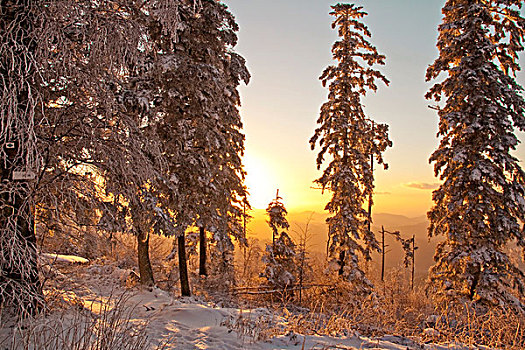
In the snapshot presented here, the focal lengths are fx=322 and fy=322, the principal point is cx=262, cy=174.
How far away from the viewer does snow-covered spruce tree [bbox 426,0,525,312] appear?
10930 mm

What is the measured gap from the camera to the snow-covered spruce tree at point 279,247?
15125 millimetres

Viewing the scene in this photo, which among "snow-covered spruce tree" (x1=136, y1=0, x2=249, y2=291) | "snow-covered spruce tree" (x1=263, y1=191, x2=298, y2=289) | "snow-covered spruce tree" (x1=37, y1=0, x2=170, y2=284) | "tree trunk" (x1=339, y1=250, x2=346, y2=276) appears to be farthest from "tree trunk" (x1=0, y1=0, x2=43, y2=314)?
"tree trunk" (x1=339, y1=250, x2=346, y2=276)

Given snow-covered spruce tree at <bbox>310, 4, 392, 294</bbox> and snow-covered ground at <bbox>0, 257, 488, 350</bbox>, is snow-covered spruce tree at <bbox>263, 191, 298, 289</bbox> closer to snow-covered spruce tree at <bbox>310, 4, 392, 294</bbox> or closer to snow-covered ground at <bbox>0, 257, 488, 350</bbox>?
snow-covered spruce tree at <bbox>310, 4, 392, 294</bbox>

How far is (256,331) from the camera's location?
5.88 metres

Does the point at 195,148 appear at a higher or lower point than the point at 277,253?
higher

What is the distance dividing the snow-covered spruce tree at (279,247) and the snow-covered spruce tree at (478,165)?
602cm

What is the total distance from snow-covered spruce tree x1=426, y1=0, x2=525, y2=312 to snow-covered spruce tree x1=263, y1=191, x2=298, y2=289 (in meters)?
6.02

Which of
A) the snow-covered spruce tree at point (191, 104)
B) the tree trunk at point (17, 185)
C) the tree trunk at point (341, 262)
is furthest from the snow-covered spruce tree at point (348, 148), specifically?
the tree trunk at point (17, 185)

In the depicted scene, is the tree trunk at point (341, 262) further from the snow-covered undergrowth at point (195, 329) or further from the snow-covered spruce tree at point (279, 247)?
Answer: the snow-covered undergrowth at point (195, 329)

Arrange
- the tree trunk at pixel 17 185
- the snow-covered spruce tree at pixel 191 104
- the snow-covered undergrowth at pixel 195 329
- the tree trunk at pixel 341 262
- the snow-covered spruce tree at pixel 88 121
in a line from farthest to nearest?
the tree trunk at pixel 341 262, the snow-covered spruce tree at pixel 191 104, the snow-covered spruce tree at pixel 88 121, the snow-covered undergrowth at pixel 195 329, the tree trunk at pixel 17 185

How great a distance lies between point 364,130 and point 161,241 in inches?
529

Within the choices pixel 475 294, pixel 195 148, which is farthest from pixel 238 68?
pixel 475 294

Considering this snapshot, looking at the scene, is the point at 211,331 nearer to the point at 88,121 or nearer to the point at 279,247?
the point at 88,121

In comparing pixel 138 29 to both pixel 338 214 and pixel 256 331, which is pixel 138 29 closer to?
pixel 256 331
